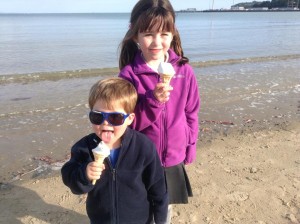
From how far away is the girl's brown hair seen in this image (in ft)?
8.57

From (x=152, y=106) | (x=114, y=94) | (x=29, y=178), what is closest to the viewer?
(x=114, y=94)

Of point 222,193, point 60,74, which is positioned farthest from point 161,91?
point 60,74

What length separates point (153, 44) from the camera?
268cm

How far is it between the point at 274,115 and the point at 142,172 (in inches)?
243

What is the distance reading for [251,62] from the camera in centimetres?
1864

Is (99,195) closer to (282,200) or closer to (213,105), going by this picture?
(282,200)

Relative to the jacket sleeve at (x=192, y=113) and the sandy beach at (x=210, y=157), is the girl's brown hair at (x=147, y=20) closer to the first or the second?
the jacket sleeve at (x=192, y=113)

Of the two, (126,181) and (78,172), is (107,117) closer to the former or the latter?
(78,172)

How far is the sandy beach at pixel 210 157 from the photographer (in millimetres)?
4154

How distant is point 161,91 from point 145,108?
0.24 metres

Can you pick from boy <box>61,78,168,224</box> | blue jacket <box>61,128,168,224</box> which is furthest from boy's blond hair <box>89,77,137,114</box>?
blue jacket <box>61,128,168,224</box>

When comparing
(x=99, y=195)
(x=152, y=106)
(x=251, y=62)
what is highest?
(x=152, y=106)

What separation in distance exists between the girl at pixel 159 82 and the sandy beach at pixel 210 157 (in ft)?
4.56

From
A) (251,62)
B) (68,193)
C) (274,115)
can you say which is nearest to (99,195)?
(68,193)
